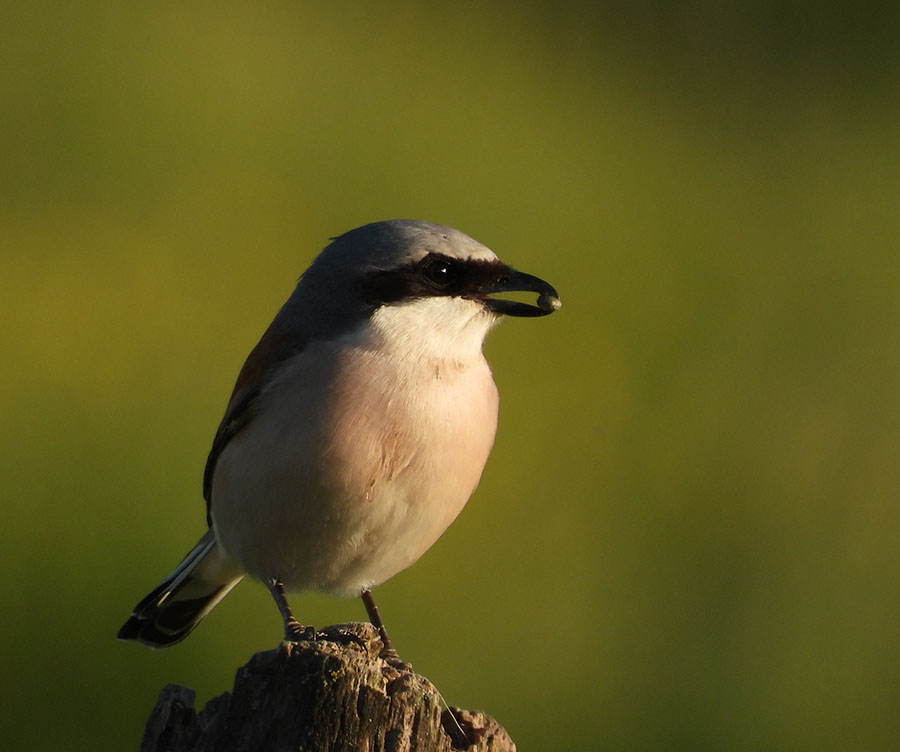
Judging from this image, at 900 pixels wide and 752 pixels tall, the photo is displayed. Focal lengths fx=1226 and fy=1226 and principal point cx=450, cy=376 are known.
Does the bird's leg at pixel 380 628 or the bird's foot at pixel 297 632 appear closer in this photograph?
the bird's foot at pixel 297 632

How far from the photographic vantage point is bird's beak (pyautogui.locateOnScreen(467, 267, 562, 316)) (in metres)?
2.77

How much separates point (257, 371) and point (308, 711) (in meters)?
1.03

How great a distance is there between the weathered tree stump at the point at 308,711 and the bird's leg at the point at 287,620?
0.35 meters

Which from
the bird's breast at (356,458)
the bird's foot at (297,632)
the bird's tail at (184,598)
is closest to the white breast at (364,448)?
the bird's breast at (356,458)

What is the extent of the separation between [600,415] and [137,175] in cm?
216

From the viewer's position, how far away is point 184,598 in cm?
340

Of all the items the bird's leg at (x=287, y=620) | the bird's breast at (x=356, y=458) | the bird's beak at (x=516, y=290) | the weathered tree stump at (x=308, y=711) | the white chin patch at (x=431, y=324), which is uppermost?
the bird's beak at (x=516, y=290)

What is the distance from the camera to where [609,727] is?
4371 millimetres

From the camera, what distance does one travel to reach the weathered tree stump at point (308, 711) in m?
1.93

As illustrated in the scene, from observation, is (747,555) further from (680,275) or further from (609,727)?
(680,275)

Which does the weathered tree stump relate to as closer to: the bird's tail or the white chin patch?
the white chin patch

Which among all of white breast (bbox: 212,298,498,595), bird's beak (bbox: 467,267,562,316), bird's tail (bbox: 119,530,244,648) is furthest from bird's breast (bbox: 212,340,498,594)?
bird's tail (bbox: 119,530,244,648)

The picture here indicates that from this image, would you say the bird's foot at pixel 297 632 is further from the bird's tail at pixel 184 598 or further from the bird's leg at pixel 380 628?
the bird's tail at pixel 184 598

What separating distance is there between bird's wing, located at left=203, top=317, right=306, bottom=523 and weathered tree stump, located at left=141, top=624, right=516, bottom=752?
87 cm
